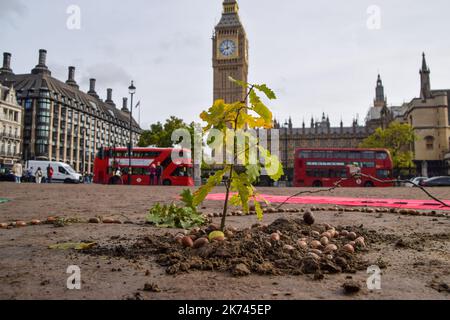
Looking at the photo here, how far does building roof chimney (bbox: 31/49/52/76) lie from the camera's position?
247 feet

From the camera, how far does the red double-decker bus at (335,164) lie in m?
31.9

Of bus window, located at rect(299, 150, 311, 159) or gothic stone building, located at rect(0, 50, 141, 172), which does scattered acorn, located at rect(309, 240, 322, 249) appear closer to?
bus window, located at rect(299, 150, 311, 159)

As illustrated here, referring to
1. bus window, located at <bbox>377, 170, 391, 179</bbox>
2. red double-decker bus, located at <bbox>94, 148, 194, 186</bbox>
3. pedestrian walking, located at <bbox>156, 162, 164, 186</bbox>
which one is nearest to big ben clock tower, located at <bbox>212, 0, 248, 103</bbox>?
red double-decker bus, located at <bbox>94, 148, 194, 186</bbox>

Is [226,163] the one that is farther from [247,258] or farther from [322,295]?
[322,295]

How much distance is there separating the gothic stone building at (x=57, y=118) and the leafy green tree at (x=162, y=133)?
60.1 ft

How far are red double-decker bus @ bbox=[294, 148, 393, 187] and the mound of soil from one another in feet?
97.2

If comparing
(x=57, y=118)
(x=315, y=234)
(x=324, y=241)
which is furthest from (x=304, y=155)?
(x=57, y=118)

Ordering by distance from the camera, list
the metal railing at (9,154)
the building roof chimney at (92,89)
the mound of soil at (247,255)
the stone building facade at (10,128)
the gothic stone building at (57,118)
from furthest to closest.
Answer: the building roof chimney at (92,89), the gothic stone building at (57,118), the stone building facade at (10,128), the metal railing at (9,154), the mound of soil at (247,255)

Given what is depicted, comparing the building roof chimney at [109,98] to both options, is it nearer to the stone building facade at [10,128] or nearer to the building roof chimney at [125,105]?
the building roof chimney at [125,105]

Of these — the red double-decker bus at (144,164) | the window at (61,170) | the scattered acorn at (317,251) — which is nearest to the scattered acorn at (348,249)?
the scattered acorn at (317,251)

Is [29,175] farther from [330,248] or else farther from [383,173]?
[330,248]

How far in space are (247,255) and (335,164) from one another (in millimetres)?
31193

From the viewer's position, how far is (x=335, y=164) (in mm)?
32406
